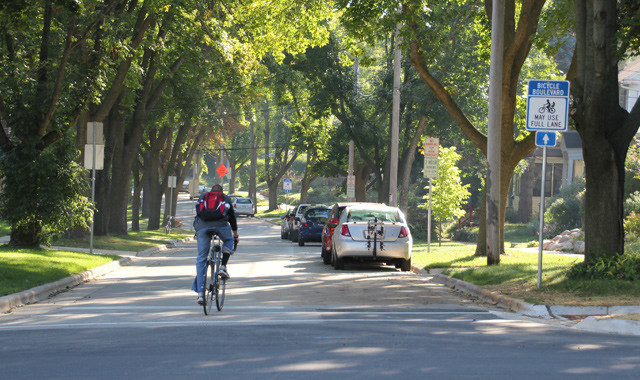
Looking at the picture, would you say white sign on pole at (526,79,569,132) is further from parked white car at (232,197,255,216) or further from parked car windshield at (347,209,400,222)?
parked white car at (232,197,255,216)

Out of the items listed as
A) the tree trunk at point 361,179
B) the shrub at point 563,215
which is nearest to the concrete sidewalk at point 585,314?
the shrub at point 563,215

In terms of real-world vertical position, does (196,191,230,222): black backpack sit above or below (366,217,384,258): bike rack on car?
above

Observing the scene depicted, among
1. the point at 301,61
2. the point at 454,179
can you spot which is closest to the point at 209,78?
the point at 301,61

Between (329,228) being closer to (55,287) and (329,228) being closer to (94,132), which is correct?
(94,132)

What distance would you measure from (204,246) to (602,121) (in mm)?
7029

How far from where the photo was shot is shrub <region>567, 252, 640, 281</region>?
43.4ft

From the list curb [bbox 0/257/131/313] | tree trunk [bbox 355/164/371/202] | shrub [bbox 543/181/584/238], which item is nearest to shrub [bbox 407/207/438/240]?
tree trunk [bbox 355/164/371/202]

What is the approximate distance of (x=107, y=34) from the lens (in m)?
21.5

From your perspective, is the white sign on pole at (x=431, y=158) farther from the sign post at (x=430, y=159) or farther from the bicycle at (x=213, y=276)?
the bicycle at (x=213, y=276)

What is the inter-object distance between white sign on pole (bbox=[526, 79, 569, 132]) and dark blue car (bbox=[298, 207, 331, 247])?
1922cm

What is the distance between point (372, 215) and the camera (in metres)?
20.6

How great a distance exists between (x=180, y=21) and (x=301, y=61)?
1419 cm

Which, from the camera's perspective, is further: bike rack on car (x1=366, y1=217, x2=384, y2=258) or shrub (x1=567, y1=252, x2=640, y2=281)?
bike rack on car (x1=366, y1=217, x2=384, y2=258)

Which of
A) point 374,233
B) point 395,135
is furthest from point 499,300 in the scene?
point 395,135
